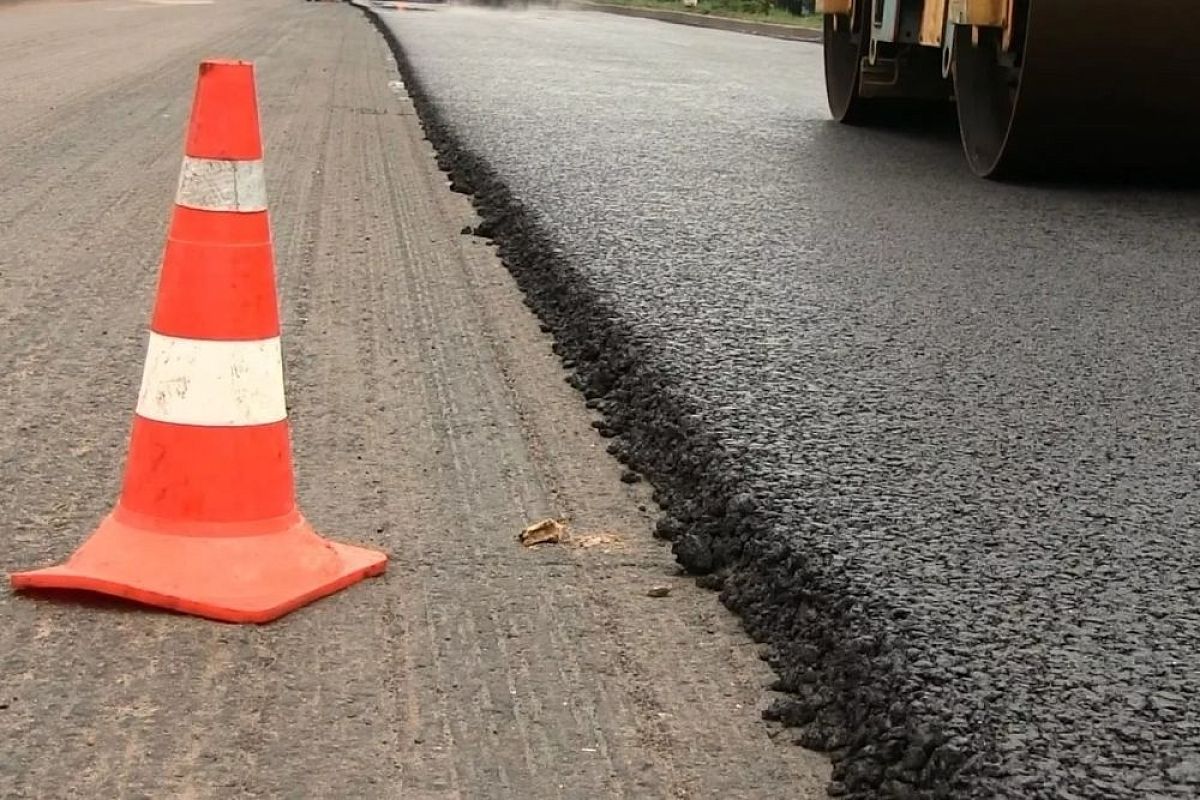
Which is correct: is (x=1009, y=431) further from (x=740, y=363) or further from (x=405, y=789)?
(x=405, y=789)

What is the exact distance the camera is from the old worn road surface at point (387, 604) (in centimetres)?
229

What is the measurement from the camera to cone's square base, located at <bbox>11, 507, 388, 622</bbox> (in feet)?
8.98

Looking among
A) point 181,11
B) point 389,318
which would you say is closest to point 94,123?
point 389,318

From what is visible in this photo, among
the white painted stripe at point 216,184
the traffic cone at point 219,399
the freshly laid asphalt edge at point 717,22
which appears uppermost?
the white painted stripe at point 216,184

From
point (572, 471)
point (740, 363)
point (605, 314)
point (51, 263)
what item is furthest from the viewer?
point (51, 263)

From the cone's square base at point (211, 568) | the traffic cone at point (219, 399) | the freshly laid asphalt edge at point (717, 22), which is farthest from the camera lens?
the freshly laid asphalt edge at point (717, 22)

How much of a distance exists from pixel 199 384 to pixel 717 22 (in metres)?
28.6

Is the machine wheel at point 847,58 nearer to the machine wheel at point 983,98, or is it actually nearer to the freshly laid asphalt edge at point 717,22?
the machine wheel at point 983,98

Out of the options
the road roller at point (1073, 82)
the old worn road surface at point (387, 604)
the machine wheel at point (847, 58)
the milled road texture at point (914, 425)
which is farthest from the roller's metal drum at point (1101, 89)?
the old worn road surface at point (387, 604)

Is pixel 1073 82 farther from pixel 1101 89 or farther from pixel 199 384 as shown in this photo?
pixel 199 384

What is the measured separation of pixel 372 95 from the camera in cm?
1212

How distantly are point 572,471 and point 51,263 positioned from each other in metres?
2.68

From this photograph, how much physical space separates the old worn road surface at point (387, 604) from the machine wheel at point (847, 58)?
4.43 metres

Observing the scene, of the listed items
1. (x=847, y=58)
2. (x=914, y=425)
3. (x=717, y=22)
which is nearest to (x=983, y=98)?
(x=847, y=58)
